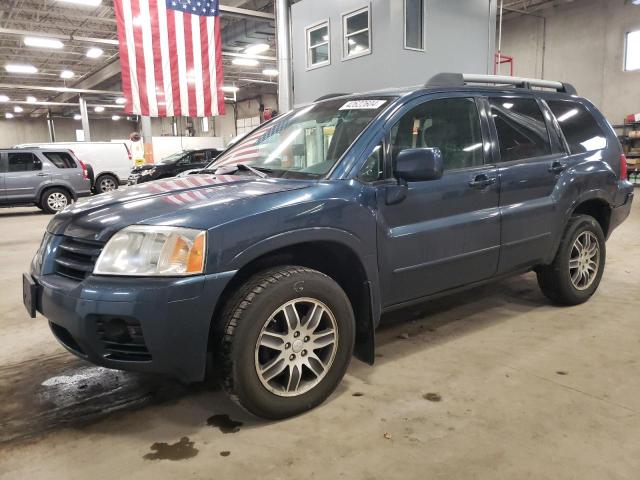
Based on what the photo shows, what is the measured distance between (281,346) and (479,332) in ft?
5.63

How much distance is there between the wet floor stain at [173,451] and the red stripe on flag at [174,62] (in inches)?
331

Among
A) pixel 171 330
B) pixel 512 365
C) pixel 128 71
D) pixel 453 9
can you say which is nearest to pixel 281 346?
pixel 171 330

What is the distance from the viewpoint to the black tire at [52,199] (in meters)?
11.9

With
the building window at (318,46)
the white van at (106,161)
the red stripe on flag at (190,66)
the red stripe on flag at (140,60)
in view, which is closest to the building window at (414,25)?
the building window at (318,46)

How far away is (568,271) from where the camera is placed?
3676mm

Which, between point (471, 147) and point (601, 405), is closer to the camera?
point (601, 405)

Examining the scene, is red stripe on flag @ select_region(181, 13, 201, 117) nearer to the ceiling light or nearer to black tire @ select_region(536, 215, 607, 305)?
black tire @ select_region(536, 215, 607, 305)

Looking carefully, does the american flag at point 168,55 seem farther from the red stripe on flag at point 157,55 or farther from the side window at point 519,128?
the side window at point 519,128

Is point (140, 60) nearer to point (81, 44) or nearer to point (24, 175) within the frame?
point (24, 175)

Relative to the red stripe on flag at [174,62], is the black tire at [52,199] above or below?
below

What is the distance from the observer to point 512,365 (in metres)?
2.88

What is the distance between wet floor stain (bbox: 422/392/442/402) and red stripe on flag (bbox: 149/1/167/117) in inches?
337

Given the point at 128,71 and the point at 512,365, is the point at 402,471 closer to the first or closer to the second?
the point at 512,365

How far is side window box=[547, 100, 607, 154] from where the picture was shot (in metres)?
3.62
